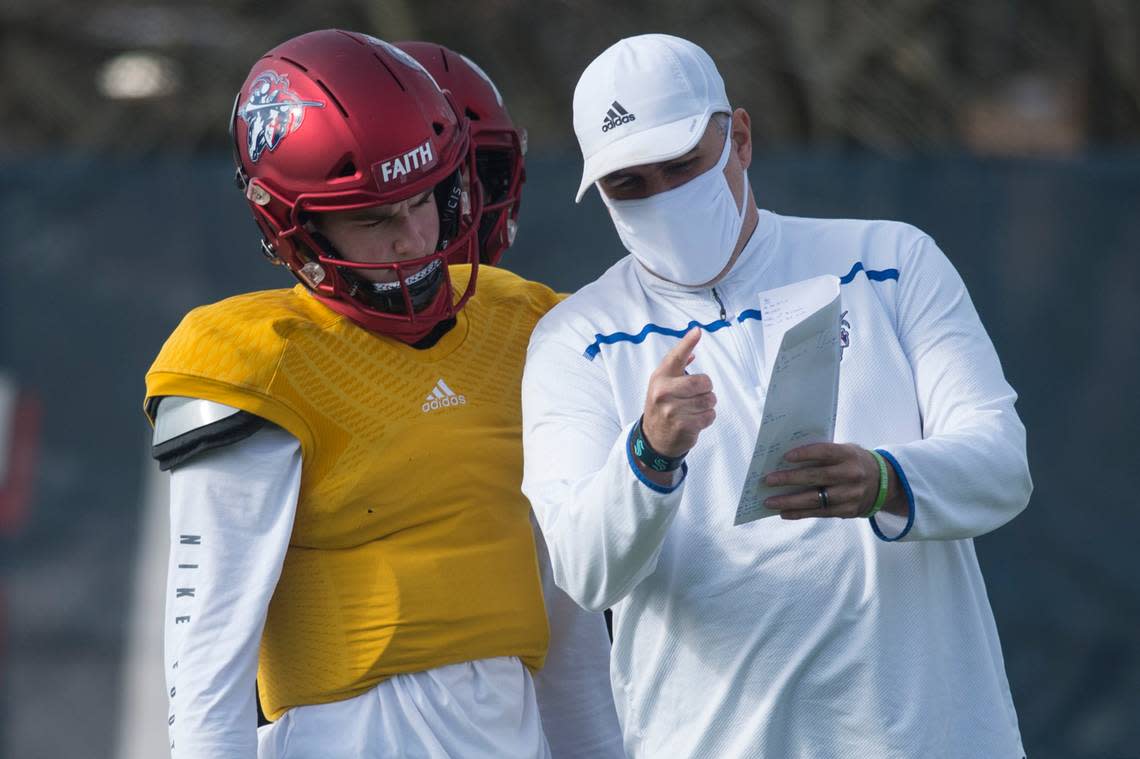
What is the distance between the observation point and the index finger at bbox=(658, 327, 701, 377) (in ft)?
6.57

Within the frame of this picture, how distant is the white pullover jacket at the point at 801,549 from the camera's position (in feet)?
6.98

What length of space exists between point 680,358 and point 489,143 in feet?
3.32

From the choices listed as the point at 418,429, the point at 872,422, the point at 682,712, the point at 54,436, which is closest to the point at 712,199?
the point at 872,422

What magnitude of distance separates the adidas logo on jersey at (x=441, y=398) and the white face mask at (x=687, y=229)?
348 mm

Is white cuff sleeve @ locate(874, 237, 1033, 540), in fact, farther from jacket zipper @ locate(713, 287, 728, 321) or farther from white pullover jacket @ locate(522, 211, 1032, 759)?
jacket zipper @ locate(713, 287, 728, 321)

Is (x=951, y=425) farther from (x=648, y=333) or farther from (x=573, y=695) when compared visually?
(x=573, y=695)

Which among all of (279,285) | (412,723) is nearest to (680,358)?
(412,723)

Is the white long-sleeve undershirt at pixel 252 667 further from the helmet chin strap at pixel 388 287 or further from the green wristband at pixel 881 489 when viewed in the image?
the green wristband at pixel 881 489

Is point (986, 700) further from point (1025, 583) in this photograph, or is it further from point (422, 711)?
point (1025, 583)

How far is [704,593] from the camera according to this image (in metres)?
2.20

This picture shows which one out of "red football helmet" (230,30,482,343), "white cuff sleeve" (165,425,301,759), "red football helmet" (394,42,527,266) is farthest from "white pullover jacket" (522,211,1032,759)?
"red football helmet" (394,42,527,266)

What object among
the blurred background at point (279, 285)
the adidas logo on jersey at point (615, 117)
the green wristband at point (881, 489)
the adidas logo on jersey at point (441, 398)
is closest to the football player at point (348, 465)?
the adidas logo on jersey at point (441, 398)

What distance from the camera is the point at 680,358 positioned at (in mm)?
2010

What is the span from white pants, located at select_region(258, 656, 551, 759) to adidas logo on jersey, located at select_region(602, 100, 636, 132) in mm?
799
